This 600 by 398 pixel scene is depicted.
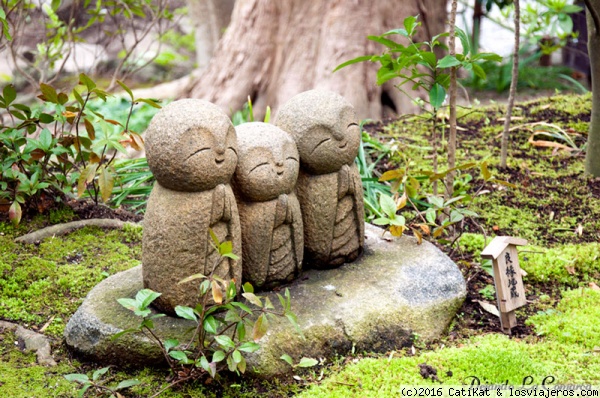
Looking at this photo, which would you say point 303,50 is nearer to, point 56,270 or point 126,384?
point 56,270

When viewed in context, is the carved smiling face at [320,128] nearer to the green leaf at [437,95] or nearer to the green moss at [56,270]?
the green leaf at [437,95]

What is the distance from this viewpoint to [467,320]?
3.42 metres

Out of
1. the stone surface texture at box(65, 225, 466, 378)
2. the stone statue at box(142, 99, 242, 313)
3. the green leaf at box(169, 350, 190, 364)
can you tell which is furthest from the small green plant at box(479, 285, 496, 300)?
the green leaf at box(169, 350, 190, 364)

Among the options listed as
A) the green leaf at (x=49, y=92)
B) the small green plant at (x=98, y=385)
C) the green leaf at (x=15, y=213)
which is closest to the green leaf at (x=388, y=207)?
the small green plant at (x=98, y=385)

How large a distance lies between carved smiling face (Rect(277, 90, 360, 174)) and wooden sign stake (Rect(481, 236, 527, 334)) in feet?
2.95

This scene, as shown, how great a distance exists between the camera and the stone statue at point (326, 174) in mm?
3195

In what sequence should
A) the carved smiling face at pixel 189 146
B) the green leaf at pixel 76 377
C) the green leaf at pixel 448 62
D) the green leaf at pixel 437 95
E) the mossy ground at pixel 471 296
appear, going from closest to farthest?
the green leaf at pixel 76 377, the carved smiling face at pixel 189 146, the mossy ground at pixel 471 296, the green leaf at pixel 448 62, the green leaf at pixel 437 95

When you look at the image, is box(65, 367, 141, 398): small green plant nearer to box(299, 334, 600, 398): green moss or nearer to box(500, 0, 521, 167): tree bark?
box(299, 334, 600, 398): green moss

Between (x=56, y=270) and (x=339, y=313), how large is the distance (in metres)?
1.73

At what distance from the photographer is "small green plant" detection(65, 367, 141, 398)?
247cm

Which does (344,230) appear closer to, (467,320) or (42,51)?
(467,320)

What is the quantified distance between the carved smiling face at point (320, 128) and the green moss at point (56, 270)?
1379 millimetres

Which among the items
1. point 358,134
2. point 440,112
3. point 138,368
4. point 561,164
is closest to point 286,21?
point 440,112

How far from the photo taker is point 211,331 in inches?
100
